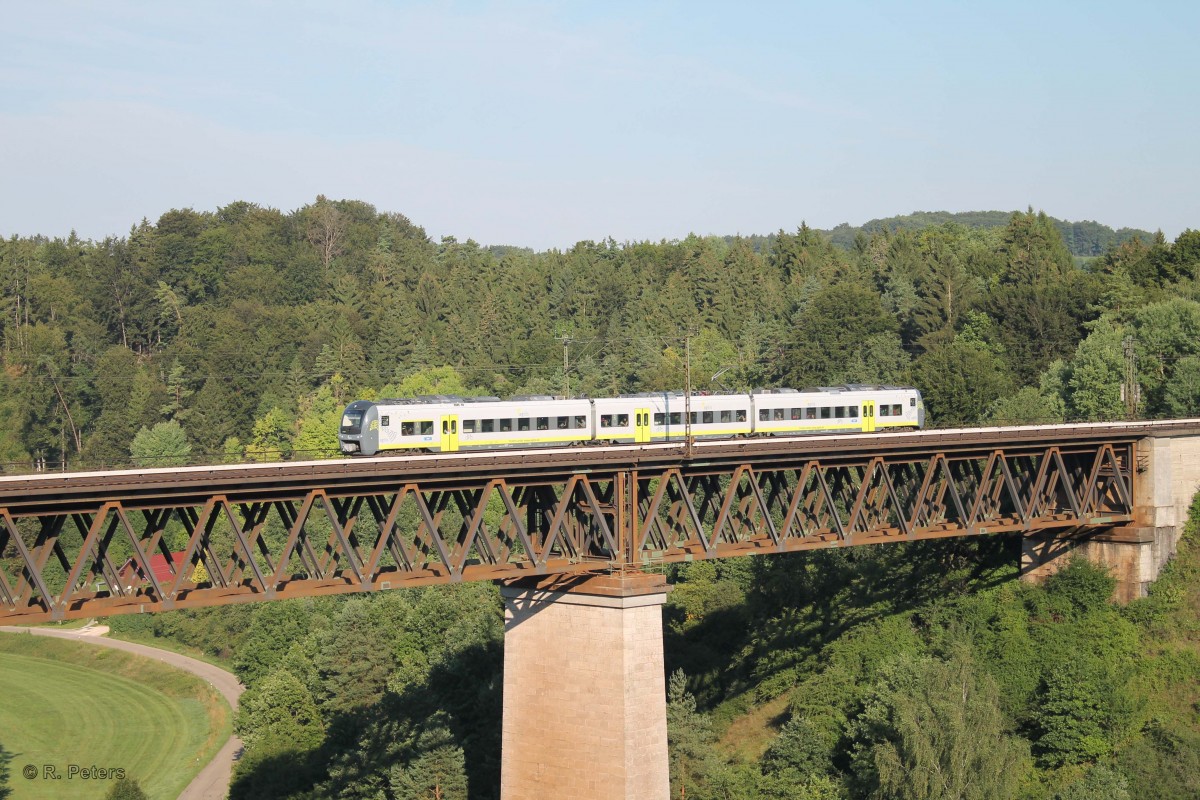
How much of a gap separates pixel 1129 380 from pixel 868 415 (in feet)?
113

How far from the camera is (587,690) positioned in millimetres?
53906

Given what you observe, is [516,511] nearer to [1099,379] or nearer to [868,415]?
[868,415]

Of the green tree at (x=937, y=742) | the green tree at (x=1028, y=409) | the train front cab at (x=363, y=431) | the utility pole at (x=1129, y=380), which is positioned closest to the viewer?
the green tree at (x=937, y=742)

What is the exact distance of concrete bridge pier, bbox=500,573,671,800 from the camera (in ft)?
174

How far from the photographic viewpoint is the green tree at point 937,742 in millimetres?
58219

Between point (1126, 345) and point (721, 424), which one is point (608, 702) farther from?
point (1126, 345)

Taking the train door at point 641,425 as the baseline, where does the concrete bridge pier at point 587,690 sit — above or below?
below

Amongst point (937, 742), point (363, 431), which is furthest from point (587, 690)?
point (363, 431)

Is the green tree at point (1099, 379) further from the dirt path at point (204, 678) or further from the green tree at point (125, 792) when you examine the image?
the green tree at point (125, 792)

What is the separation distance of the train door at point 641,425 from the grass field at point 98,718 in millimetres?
40072

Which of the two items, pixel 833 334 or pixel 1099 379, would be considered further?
pixel 833 334

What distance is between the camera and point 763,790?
6544cm

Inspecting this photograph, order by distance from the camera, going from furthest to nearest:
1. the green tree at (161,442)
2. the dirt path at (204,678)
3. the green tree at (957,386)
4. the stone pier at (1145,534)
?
1. the green tree at (161,442)
2. the green tree at (957,386)
3. the dirt path at (204,678)
4. the stone pier at (1145,534)

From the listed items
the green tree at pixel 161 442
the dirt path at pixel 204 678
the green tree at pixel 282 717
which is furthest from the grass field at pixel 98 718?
the green tree at pixel 161 442
